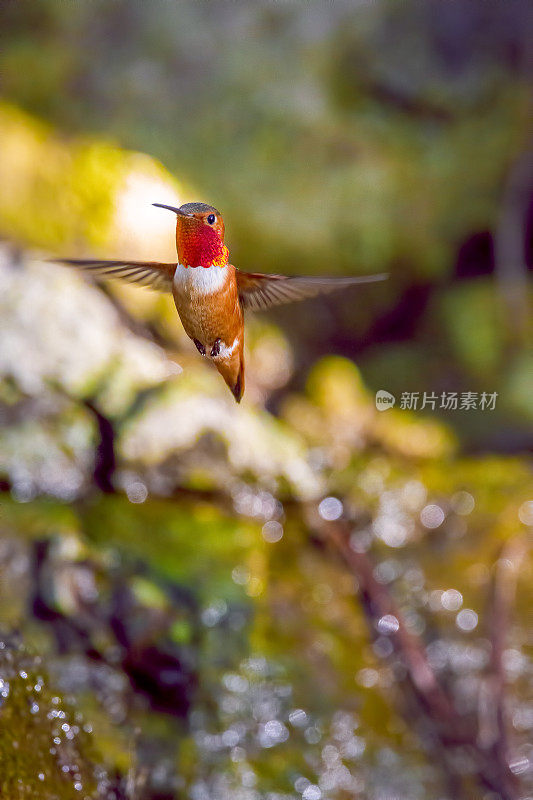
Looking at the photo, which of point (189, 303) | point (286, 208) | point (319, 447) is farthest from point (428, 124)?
point (189, 303)

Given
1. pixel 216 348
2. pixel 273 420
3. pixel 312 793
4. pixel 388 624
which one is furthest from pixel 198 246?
pixel 273 420

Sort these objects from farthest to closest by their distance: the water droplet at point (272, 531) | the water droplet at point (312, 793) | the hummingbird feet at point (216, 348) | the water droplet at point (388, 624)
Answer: the water droplet at point (272, 531) → the water droplet at point (388, 624) → the water droplet at point (312, 793) → the hummingbird feet at point (216, 348)

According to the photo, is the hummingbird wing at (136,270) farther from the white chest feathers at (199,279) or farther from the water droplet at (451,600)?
the water droplet at (451,600)

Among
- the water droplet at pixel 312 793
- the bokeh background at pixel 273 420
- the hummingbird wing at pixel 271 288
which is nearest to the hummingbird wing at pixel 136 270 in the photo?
the hummingbird wing at pixel 271 288

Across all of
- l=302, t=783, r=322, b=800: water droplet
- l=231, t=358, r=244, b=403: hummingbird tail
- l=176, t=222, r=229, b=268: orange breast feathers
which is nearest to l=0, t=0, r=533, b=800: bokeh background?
l=302, t=783, r=322, b=800: water droplet

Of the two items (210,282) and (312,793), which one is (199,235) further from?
(312,793)

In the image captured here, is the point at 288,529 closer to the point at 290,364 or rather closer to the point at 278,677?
the point at 278,677

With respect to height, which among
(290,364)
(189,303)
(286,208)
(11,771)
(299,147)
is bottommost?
(11,771)

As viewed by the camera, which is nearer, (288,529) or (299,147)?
(288,529)
